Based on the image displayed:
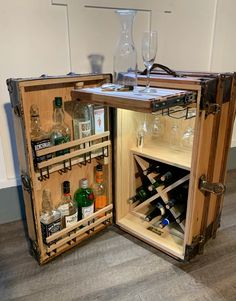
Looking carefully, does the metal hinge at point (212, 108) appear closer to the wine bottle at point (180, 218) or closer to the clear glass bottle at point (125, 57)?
the clear glass bottle at point (125, 57)

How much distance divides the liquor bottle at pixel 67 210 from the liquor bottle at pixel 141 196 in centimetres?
39

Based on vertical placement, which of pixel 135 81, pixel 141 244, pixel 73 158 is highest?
pixel 135 81

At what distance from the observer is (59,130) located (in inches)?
46.4

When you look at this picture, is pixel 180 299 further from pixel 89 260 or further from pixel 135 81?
pixel 135 81

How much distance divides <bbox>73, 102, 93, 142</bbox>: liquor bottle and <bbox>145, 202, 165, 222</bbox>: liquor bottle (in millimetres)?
577

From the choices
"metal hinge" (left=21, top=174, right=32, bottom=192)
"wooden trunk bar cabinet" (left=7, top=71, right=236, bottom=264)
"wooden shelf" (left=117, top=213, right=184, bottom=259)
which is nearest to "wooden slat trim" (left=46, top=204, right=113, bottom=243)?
"wooden trunk bar cabinet" (left=7, top=71, right=236, bottom=264)

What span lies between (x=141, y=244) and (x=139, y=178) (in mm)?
394

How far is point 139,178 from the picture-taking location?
1.60 metres

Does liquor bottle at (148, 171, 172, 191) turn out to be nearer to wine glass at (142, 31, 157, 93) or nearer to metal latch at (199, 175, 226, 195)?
metal latch at (199, 175, 226, 195)

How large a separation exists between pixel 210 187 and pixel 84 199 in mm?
632

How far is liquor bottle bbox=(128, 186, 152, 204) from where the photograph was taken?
5.06ft

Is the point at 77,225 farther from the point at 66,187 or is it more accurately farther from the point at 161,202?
the point at 161,202

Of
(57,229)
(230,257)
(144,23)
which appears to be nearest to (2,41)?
(144,23)

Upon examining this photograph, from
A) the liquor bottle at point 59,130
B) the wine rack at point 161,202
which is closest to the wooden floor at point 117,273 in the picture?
the wine rack at point 161,202
